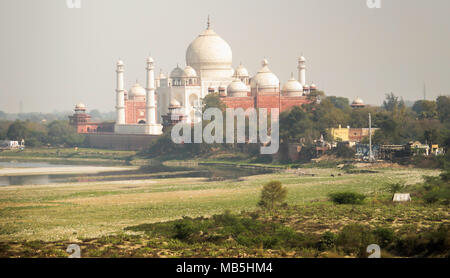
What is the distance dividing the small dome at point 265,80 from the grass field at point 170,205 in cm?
2550

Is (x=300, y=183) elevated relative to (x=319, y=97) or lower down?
lower down

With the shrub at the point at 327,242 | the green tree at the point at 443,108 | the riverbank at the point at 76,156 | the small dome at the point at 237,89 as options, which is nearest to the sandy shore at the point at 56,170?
the riverbank at the point at 76,156

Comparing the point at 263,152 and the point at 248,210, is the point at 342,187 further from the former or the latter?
the point at 263,152

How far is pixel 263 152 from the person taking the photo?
4784 centimetres

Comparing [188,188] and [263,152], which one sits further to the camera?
[263,152]

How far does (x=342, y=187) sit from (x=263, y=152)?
57.8 ft

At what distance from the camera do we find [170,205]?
26.3 metres

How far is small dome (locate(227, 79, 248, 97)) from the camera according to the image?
61.4 m

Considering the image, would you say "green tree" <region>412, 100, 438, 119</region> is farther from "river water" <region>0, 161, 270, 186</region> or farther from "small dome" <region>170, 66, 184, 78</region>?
"small dome" <region>170, 66, 184, 78</region>

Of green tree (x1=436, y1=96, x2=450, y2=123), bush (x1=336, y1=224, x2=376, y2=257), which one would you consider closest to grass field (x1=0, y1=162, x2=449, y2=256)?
bush (x1=336, y1=224, x2=376, y2=257)

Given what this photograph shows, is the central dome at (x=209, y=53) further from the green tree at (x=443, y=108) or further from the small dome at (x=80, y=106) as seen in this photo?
the green tree at (x=443, y=108)

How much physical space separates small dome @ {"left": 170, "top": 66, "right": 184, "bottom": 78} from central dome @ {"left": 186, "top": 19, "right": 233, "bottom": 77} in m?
1.11

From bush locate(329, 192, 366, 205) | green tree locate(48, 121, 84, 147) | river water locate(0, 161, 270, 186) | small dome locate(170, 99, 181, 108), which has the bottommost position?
river water locate(0, 161, 270, 186)
